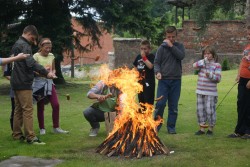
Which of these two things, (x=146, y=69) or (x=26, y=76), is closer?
(x=26, y=76)

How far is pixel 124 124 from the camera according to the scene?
7246mm

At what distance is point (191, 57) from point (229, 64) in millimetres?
2406

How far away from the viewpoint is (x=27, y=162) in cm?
681

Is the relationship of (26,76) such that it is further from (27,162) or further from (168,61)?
(168,61)

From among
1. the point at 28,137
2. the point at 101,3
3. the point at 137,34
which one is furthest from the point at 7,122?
the point at 137,34

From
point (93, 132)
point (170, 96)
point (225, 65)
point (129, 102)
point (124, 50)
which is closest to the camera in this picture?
point (129, 102)

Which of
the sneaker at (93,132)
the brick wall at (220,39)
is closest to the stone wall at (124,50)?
the brick wall at (220,39)

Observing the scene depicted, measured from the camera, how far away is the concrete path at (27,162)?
21.8 ft

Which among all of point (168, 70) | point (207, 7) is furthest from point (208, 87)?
point (207, 7)

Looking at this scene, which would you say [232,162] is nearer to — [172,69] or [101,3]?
[172,69]

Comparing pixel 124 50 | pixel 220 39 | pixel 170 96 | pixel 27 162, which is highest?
pixel 220 39

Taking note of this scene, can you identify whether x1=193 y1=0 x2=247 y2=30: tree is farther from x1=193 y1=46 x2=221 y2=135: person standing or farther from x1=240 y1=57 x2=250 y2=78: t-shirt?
x1=240 y1=57 x2=250 y2=78: t-shirt

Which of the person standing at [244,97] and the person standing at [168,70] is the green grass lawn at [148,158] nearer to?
the person standing at [244,97]

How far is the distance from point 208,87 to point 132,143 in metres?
2.33
